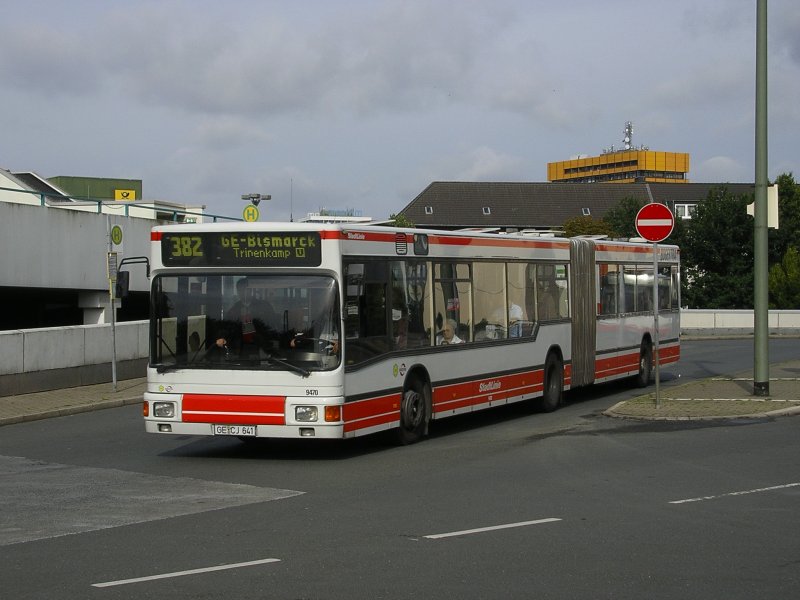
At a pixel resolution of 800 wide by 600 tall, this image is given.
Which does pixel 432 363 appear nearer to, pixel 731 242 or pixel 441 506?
pixel 441 506

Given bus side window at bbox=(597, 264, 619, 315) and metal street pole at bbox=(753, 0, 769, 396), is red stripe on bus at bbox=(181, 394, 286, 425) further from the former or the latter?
bus side window at bbox=(597, 264, 619, 315)

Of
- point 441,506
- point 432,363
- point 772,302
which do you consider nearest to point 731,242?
point 772,302

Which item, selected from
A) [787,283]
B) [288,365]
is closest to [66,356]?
[288,365]

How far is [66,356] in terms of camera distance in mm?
22344

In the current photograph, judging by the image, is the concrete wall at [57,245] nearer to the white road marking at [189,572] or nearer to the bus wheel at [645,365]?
the bus wheel at [645,365]

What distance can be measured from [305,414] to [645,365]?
→ 41.0ft

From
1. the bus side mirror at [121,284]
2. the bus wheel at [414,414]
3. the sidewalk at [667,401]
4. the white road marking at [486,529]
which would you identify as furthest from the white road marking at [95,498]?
the sidewalk at [667,401]

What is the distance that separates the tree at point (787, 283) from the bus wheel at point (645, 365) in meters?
45.5

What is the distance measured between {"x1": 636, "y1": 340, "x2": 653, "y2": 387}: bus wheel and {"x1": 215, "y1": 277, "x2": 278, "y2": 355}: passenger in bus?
12.1 meters

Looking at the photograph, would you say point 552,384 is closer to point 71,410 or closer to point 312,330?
point 312,330

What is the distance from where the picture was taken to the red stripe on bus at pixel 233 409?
12.8m

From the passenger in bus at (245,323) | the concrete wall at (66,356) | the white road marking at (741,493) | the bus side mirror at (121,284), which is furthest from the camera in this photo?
the concrete wall at (66,356)

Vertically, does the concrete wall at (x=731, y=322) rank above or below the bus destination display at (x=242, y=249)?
below

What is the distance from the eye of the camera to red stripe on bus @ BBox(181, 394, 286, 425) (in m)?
12.8
